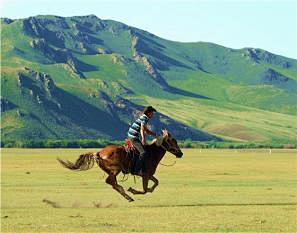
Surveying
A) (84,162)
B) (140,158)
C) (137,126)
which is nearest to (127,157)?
(140,158)

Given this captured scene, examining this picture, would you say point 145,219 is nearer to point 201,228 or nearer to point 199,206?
point 201,228

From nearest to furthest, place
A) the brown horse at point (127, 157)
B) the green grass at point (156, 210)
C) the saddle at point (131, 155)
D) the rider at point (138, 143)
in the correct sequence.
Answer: the green grass at point (156, 210)
the rider at point (138, 143)
the brown horse at point (127, 157)
the saddle at point (131, 155)

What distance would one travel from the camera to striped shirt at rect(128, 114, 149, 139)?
26219 mm

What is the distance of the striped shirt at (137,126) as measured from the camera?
26.2 meters

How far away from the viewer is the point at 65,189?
4341cm

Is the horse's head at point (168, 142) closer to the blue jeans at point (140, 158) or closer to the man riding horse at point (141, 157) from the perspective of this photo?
the man riding horse at point (141, 157)

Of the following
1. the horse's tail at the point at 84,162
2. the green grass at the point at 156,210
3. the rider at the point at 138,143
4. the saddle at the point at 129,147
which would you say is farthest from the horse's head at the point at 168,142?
the horse's tail at the point at 84,162

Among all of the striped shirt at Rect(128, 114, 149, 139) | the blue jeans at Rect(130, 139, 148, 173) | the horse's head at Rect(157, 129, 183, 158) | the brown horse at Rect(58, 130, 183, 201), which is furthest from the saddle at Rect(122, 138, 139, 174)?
the horse's head at Rect(157, 129, 183, 158)

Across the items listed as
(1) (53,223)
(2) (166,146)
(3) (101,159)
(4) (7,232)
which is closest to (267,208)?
(2) (166,146)

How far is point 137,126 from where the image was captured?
88.3 ft

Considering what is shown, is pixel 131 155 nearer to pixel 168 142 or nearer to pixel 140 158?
pixel 140 158

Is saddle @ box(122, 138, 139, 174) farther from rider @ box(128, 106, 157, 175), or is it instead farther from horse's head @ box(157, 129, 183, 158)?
horse's head @ box(157, 129, 183, 158)

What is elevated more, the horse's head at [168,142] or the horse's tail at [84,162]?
the horse's head at [168,142]

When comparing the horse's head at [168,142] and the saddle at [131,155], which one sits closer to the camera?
the saddle at [131,155]
